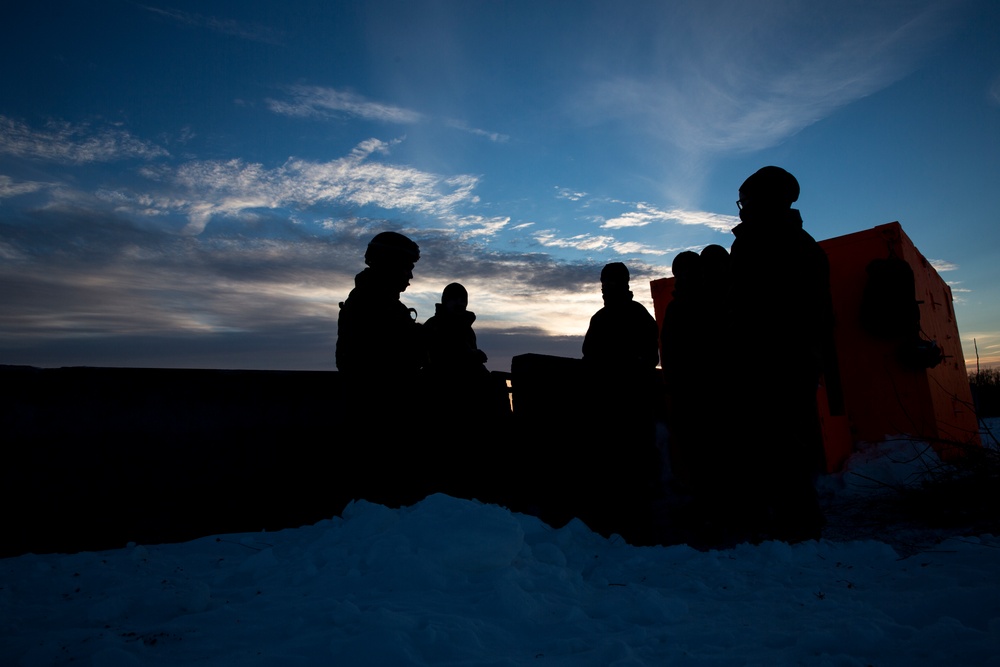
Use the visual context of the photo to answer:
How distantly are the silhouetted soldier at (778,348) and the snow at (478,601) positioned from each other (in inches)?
20.1

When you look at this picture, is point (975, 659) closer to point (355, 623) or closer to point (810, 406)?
point (355, 623)

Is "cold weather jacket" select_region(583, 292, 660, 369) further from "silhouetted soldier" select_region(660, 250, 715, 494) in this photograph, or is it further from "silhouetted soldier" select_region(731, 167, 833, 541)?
"silhouetted soldier" select_region(731, 167, 833, 541)

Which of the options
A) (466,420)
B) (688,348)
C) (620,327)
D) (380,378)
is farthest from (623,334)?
(380,378)

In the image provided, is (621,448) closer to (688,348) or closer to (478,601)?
(688,348)

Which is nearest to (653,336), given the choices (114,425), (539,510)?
(539,510)

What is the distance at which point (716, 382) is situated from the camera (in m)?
4.81

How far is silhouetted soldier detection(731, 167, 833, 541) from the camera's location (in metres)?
3.62

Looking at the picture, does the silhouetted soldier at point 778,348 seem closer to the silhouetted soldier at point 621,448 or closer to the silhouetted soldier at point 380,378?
the silhouetted soldier at point 621,448

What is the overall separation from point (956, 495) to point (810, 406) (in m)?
1.33

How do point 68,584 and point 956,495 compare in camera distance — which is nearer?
point 68,584

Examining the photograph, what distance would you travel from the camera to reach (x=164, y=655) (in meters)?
1.76

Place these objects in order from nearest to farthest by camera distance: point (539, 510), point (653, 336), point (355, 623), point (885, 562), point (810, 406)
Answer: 1. point (355, 623)
2. point (885, 562)
3. point (810, 406)
4. point (539, 510)
5. point (653, 336)

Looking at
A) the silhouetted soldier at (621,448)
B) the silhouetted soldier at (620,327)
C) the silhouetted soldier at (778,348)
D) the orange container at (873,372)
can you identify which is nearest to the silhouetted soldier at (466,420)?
the silhouetted soldier at (621,448)

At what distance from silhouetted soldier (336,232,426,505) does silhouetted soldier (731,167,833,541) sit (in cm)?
235
